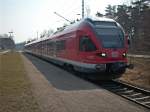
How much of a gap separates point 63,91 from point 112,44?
4.90 metres

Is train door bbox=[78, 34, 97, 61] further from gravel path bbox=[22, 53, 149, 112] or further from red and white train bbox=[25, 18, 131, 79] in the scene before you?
gravel path bbox=[22, 53, 149, 112]

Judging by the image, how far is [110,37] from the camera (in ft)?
57.3

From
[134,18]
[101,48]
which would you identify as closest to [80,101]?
[101,48]

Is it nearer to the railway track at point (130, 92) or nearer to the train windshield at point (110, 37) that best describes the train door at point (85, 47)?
the train windshield at point (110, 37)

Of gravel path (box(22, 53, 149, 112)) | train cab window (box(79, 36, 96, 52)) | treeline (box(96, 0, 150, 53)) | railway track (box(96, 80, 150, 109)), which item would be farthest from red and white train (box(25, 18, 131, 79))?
treeline (box(96, 0, 150, 53))

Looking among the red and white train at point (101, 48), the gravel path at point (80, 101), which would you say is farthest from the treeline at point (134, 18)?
the gravel path at point (80, 101)

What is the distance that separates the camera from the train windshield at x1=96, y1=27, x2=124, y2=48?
17.2m

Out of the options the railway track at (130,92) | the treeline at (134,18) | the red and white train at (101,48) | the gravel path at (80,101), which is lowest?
the railway track at (130,92)

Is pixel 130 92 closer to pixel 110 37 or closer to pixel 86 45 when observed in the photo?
pixel 110 37

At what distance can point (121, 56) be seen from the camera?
1736 centimetres

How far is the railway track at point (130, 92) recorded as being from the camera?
1205 centimetres

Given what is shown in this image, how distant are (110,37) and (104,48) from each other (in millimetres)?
823

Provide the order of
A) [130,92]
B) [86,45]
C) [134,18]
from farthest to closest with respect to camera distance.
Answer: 1. [134,18]
2. [86,45]
3. [130,92]

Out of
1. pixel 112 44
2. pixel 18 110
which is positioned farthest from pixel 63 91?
pixel 112 44
